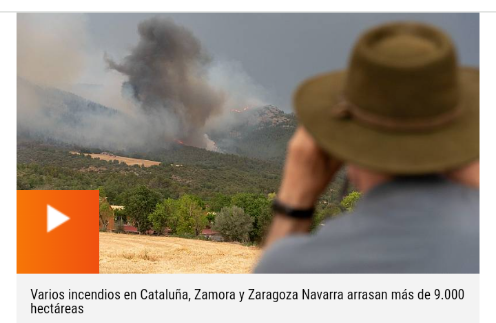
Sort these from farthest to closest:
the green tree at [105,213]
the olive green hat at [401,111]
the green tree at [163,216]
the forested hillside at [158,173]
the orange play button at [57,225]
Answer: the forested hillside at [158,173]
the green tree at [163,216]
the green tree at [105,213]
the orange play button at [57,225]
the olive green hat at [401,111]

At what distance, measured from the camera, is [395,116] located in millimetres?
1061

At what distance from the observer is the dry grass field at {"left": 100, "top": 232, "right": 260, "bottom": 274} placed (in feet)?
39.8

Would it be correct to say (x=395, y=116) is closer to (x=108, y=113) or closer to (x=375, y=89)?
(x=375, y=89)

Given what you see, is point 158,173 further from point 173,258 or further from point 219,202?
point 173,258

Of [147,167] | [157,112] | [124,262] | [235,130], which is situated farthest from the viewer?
[157,112]

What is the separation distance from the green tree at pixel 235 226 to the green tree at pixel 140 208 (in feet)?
13.8

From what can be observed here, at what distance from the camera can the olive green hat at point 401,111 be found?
1023 mm

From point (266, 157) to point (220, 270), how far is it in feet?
98.2

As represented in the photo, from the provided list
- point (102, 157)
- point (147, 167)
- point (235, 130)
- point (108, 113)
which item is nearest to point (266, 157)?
point (147, 167)

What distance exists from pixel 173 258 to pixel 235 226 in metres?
7.41

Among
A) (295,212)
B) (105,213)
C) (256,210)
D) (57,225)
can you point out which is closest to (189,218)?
(256,210)

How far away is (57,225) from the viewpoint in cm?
410

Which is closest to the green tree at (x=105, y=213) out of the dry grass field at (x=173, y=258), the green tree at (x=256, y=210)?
the green tree at (x=256, y=210)

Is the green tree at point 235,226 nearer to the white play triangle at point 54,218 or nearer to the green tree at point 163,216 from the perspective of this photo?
the green tree at point 163,216
